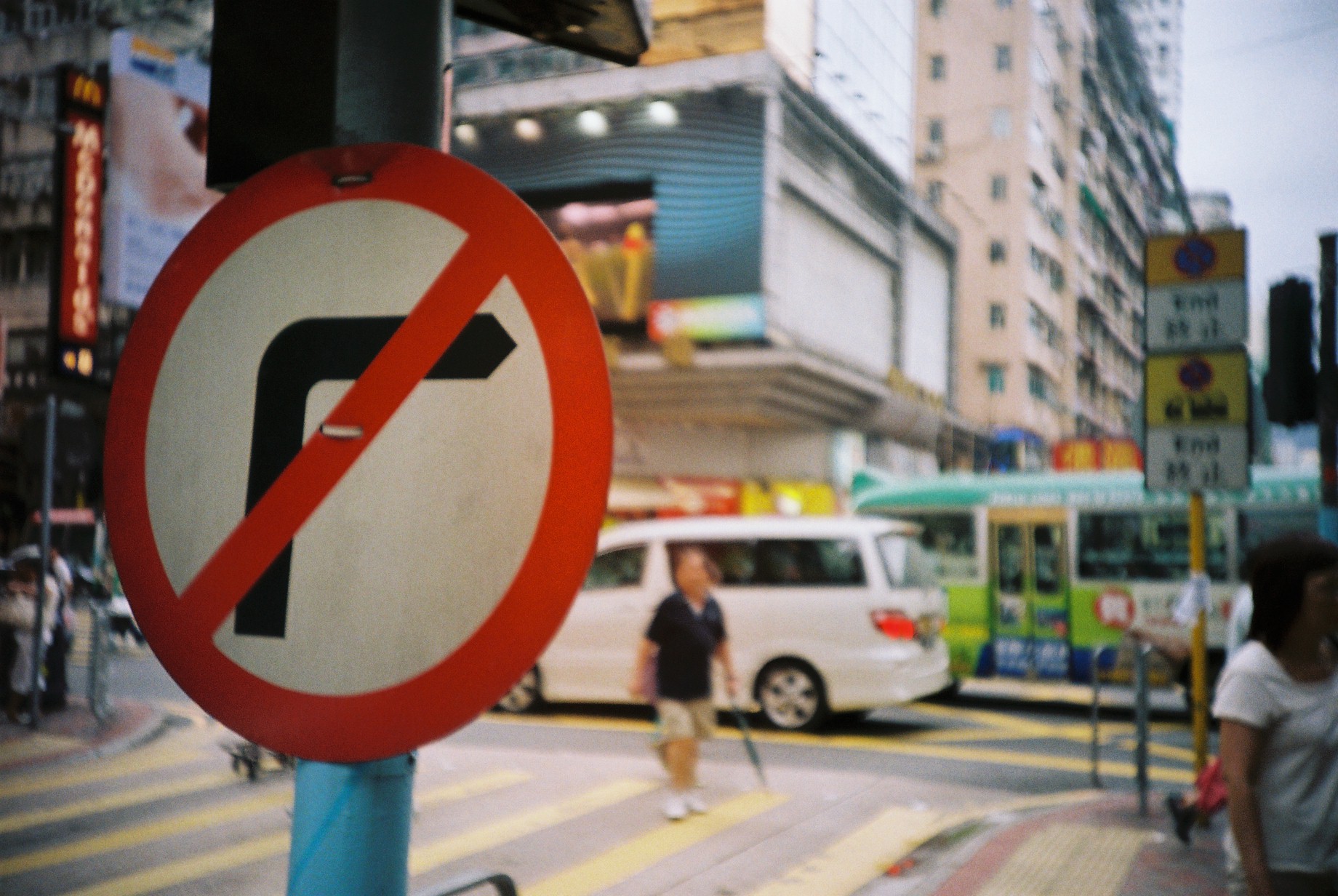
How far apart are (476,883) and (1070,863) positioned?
5.46m

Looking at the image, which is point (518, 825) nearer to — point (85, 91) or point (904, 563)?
point (904, 563)

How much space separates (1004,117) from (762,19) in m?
25.9

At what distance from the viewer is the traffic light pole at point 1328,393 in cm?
760

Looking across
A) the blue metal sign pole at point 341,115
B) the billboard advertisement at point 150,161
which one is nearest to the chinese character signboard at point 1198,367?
the blue metal sign pole at point 341,115

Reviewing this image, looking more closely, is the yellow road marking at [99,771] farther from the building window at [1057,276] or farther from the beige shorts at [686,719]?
the building window at [1057,276]

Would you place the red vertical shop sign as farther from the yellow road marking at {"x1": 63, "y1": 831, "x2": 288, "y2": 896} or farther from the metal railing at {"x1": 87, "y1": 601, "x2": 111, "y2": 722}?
the yellow road marking at {"x1": 63, "y1": 831, "x2": 288, "y2": 896}

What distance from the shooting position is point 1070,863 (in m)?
6.20

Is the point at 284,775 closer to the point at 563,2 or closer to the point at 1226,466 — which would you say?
the point at 1226,466

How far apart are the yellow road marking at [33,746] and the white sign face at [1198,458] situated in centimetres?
925

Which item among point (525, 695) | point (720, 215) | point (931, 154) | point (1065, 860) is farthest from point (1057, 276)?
point (1065, 860)

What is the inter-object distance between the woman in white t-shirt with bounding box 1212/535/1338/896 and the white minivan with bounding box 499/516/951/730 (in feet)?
26.8

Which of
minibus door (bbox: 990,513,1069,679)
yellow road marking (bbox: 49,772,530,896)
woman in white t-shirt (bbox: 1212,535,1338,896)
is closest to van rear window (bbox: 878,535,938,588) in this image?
minibus door (bbox: 990,513,1069,679)

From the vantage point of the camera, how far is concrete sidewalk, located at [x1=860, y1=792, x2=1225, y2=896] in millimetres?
5777

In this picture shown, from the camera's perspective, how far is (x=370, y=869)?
54.1 inches
